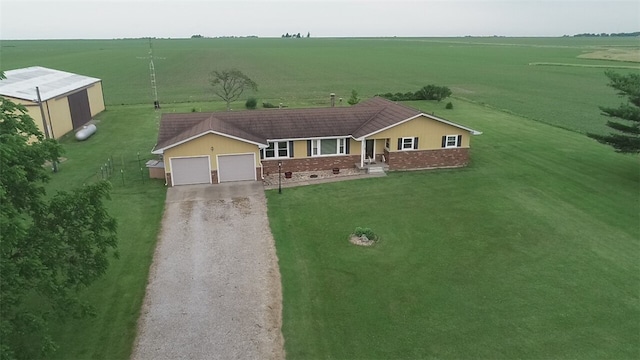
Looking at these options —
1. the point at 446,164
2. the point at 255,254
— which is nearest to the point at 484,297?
the point at 255,254

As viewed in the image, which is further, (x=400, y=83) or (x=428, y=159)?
(x=400, y=83)

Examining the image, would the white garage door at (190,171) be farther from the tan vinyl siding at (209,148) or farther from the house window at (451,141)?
the house window at (451,141)

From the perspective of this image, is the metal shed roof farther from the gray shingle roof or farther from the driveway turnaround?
the driveway turnaround

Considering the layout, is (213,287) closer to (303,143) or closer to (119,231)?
(119,231)

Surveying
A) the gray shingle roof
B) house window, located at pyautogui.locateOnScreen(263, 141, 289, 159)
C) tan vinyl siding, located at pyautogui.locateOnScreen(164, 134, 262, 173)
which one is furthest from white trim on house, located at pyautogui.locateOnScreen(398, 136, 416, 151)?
tan vinyl siding, located at pyautogui.locateOnScreen(164, 134, 262, 173)

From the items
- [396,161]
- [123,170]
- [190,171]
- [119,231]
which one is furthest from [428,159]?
[123,170]

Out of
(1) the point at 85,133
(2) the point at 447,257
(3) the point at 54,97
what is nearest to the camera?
(2) the point at 447,257

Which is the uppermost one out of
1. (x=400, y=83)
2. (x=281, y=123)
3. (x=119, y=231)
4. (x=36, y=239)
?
(x=36, y=239)

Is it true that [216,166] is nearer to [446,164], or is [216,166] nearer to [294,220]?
[294,220]

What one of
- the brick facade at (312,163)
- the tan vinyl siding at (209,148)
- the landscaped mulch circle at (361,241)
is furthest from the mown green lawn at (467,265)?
the tan vinyl siding at (209,148)
